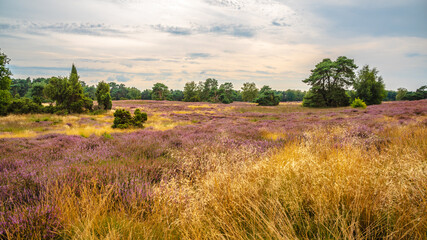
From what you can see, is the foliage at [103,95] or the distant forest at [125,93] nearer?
the foliage at [103,95]

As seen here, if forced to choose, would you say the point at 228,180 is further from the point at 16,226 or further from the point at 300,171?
the point at 16,226

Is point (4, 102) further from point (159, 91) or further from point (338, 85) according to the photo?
point (159, 91)

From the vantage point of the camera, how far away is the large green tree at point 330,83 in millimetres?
40375

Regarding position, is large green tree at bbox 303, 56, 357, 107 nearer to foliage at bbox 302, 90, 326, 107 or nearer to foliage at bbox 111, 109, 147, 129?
foliage at bbox 302, 90, 326, 107

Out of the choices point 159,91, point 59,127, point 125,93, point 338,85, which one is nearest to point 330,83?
point 338,85

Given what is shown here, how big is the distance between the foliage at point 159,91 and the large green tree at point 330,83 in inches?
2609

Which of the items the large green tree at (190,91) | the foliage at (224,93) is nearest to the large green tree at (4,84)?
the foliage at (224,93)

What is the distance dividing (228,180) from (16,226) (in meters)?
2.43

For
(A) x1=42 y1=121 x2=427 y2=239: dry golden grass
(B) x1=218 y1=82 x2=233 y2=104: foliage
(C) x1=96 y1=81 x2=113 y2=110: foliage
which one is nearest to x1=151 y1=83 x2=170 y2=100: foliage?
(B) x1=218 y1=82 x2=233 y2=104: foliage

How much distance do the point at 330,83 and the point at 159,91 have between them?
233ft

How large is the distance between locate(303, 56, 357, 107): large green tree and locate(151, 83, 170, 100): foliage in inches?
2609

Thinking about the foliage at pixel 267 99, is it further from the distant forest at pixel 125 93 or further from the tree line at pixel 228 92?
the distant forest at pixel 125 93

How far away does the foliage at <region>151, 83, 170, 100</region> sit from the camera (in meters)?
90.9

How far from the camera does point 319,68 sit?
4241cm
